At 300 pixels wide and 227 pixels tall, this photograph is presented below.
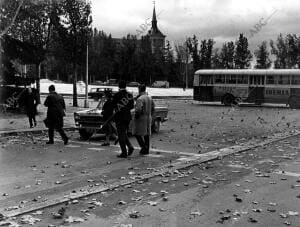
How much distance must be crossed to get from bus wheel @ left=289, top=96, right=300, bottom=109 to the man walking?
2792 centimetres

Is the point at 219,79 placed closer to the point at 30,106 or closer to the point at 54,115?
the point at 30,106

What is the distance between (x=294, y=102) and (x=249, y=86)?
406cm

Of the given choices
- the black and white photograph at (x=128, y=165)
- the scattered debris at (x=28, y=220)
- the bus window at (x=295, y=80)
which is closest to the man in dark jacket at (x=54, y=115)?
the black and white photograph at (x=128, y=165)

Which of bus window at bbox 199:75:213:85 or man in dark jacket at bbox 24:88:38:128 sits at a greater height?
bus window at bbox 199:75:213:85

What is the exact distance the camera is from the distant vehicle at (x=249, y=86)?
125ft

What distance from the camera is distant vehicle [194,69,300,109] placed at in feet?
125

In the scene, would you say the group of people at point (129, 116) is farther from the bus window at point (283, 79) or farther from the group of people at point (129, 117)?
the bus window at point (283, 79)

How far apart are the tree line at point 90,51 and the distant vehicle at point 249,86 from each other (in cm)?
1049

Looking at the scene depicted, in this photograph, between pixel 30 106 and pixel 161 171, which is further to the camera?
pixel 30 106

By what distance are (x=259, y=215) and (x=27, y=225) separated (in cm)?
297

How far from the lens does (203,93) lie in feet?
137

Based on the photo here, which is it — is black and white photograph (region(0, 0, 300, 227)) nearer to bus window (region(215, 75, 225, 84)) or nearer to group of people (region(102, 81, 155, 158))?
group of people (region(102, 81, 155, 158))

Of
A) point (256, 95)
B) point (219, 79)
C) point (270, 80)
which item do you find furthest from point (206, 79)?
point (270, 80)

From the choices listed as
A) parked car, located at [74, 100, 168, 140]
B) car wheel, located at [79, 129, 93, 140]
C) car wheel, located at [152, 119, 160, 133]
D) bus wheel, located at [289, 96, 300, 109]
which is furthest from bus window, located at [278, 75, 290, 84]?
car wheel, located at [79, 129, 93, 140]
